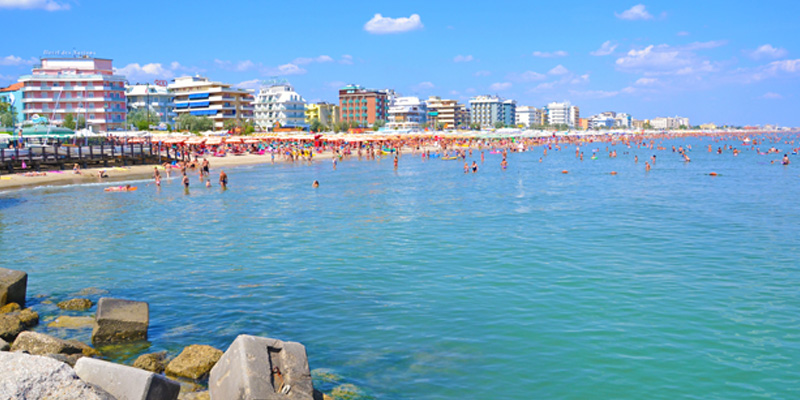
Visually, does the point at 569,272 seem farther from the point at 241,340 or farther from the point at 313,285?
the point at 241,340

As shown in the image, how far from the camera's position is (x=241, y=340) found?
6.65 meters

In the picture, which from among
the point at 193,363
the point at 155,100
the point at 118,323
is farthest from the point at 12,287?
the point at 155,100

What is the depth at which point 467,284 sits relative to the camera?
48.4 ft

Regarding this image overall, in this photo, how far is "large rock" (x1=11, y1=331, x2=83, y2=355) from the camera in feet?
28.6

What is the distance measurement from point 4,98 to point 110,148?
188 feet

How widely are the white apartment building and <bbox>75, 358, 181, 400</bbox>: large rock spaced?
158418 mm

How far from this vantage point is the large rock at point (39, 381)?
509 centimetres

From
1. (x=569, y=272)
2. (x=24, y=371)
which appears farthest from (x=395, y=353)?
(x=569, y=272)

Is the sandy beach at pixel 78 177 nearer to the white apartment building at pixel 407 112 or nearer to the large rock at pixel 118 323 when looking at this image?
the large rock at pixel 118 323

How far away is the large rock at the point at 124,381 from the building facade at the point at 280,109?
407 ft

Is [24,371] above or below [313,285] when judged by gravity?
above

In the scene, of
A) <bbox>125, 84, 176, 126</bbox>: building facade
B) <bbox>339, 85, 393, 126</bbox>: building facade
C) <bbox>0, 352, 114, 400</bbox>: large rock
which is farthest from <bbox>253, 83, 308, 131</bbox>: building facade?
<bbox>0, 352, 114, 400</bbox>: large rock

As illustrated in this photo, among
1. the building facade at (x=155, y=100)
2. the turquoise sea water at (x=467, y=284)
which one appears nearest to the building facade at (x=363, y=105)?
the building facade at (x=155, y=100)

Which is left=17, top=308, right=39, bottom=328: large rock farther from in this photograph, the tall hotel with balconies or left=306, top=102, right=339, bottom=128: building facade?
left=306, top=102, right=339, bottom=128: building facade
